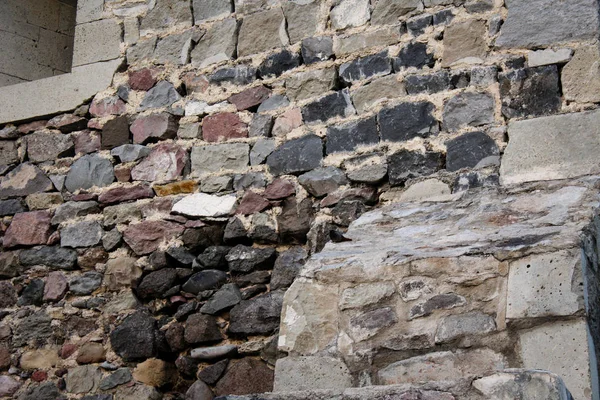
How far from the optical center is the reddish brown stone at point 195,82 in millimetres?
4301

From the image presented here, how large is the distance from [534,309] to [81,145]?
2757 millimetres

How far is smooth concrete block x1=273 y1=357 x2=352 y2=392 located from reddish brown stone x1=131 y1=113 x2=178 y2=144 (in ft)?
6.23

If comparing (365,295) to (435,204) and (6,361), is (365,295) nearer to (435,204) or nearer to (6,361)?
(435,204)

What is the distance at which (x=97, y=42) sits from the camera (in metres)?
4.66

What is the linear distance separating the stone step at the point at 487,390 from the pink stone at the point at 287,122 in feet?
6.49

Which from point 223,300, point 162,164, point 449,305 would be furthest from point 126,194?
point 449,305

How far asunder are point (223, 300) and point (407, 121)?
1042 mm

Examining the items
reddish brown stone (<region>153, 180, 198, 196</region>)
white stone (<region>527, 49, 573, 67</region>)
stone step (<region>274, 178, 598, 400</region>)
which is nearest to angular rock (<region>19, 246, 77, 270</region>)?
reddish brown stone (<region>153, 180, 198, 196</region>)

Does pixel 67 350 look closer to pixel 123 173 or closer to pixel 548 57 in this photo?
pixel 123 173

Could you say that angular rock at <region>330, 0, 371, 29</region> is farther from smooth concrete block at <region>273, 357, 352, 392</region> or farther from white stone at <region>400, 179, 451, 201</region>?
smooth concrete block at <region>273, 357, 352, 392</region>

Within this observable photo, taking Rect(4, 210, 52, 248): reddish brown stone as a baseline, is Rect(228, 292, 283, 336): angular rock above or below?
below

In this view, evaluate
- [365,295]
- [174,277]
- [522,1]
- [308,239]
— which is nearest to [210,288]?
[174,277]

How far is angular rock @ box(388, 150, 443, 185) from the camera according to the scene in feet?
11.9

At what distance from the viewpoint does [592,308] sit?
7.87 ft
